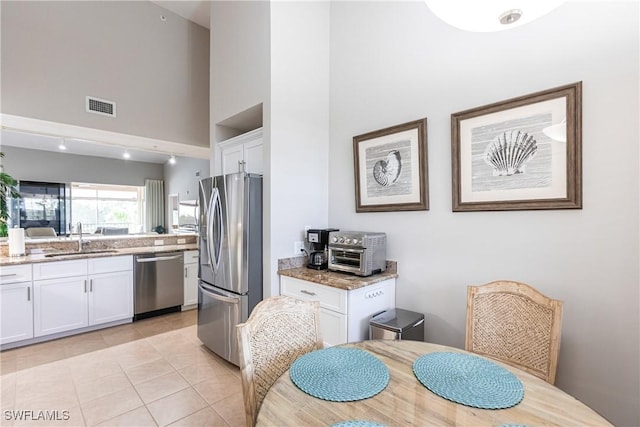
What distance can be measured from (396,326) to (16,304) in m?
3.68

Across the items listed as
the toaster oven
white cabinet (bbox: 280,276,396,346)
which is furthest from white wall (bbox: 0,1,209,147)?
white cabinet (bbox: 280,276,396,346)

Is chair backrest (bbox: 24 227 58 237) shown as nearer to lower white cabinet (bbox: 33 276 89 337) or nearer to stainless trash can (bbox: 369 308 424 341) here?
lower white cabinet (bbox: 33 276 89 337)

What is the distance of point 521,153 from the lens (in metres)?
1.84

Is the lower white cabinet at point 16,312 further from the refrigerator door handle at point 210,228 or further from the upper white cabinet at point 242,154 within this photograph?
the upper white cabinet at point 242,154

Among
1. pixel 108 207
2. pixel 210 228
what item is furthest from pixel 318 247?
pixel 108 207

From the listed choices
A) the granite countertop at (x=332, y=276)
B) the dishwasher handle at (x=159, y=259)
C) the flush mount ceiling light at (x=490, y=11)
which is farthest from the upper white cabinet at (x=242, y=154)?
the flush mount ceiling light at (x=490, y=11)

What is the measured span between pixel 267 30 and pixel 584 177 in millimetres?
2570

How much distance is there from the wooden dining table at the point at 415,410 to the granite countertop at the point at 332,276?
1028 millimetres

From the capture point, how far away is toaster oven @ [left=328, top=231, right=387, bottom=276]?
2.28 m

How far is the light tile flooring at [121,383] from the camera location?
77.8 inches

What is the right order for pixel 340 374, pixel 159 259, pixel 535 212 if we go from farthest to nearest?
pixel 159 259, pixel 535 212, pixel 340 374

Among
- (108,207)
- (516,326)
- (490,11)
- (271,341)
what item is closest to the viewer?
(490,11)

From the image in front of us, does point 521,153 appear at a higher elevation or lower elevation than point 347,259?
higher

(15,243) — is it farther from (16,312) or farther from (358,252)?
(358,252)
